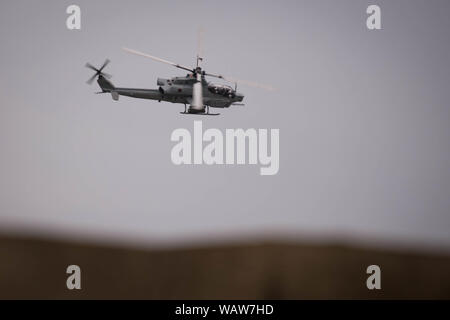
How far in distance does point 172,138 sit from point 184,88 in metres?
3.51

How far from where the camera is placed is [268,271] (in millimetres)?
5062

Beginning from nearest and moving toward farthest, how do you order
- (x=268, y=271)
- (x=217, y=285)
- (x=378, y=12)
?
1. (x=268, y=271)
2. (x=217, y=285)
3. (x=378, y=12)

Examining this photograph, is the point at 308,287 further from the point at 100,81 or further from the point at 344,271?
the point at 100,81

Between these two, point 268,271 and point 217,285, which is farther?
point 217,285

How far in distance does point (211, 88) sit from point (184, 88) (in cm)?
71

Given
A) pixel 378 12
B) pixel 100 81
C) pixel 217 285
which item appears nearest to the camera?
pixel 217 285

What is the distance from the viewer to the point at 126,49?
8656 mm

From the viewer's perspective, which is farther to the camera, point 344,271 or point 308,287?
point 308,287

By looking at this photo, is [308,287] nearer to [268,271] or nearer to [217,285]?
[268,271]
